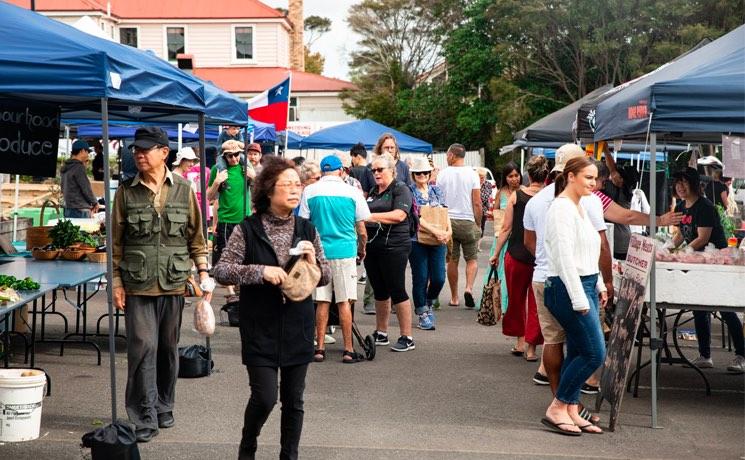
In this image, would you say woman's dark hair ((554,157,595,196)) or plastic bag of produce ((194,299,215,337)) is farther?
woman's dark hair ((554,157,595,196))


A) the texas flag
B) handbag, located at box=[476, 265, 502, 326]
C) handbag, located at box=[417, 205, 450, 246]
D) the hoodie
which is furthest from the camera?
the hoodie

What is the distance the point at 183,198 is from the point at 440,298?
27.7ft

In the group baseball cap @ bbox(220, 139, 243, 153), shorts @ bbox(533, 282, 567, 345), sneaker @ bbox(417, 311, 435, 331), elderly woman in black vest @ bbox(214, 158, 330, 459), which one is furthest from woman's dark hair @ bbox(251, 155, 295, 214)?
baseball cap @ bbox(220, 139, 243, 153)

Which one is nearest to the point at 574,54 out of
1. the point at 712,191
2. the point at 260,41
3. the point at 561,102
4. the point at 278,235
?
the point at 561,102

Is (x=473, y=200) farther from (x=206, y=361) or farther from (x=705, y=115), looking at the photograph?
(x=705, y=115)

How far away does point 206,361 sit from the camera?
9.52 m

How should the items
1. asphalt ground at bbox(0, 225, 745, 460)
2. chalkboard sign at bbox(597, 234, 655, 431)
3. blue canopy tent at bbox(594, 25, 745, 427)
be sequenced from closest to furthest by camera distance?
asphalt ground at bbox(0, 225, 745, 460) → blue canopy tent at bbox(594, 25, 745, 427) → chalkboard sign at bbox(597, 234, 655, 431)

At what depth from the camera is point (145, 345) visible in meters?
7.23

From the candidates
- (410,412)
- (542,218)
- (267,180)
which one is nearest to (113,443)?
(267,180)

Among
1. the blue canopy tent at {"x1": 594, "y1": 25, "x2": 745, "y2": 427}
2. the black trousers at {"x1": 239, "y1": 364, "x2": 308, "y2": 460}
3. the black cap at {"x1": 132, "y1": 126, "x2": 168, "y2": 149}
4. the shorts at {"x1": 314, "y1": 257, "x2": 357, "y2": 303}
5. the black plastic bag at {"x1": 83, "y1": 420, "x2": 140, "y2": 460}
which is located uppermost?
the blue canopy tent at {"x1": 594, "y1": 25, "x2": 745, "y2": 427}

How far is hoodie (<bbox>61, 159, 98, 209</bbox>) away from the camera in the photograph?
1603cm

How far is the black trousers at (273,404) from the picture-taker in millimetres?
5938

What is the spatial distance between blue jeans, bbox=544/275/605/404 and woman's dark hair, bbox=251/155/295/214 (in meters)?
2.29

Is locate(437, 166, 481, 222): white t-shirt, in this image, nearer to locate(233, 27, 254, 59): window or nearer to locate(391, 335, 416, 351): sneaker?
locate(391, 335, 416, 351): sneaker
